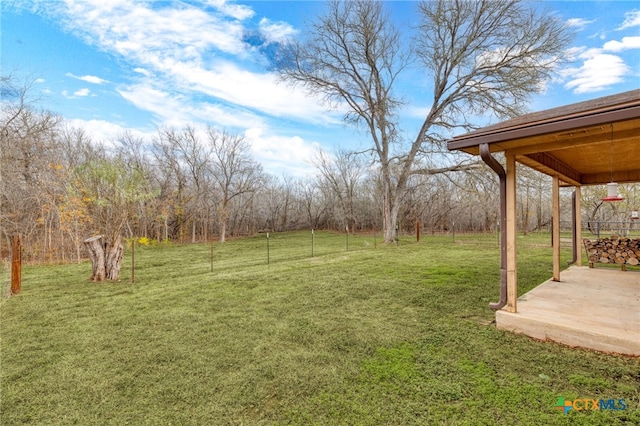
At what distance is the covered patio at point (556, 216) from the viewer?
2.34 m

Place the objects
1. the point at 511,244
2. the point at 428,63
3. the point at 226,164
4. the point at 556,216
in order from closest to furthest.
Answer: the point at 511,244 < the point at 556,216 < the point at 428,63 < the point at 226,164

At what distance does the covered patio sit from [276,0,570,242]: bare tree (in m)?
7.65

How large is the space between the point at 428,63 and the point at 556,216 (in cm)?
967

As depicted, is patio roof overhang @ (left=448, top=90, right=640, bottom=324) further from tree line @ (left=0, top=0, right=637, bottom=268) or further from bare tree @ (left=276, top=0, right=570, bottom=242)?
bare tree @ (left=276, top=0, right=570, bottom=242)

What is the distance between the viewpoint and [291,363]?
2350 mm

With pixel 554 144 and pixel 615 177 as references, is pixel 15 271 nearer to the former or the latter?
pixel 554 144

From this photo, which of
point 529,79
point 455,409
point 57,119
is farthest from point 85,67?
point 529,79

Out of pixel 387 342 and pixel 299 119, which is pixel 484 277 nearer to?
pixel 387 342

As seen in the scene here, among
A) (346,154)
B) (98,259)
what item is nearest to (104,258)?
(98,259)

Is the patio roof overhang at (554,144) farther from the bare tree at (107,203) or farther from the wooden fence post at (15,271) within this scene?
the wooden fence post at (15,271)

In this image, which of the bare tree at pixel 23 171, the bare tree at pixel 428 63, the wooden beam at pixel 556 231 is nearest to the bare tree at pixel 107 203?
the bare tree at pixel 23 171

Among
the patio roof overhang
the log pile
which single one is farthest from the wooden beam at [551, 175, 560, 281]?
the log pile

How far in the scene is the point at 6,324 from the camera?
3457mm

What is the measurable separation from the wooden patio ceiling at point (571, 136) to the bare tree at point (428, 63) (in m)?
7.50
